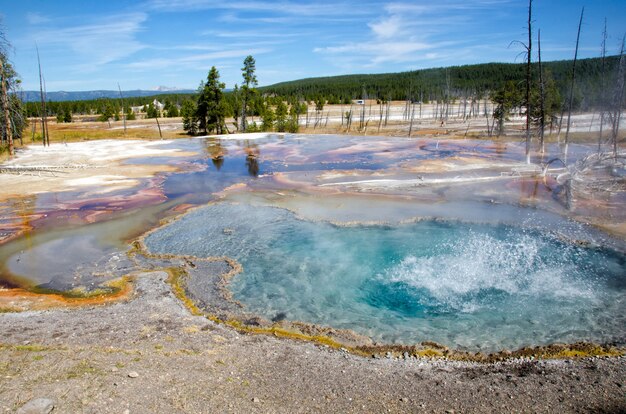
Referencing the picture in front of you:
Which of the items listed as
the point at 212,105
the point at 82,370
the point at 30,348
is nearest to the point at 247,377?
the point at 82,370

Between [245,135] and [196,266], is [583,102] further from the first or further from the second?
[196,266]

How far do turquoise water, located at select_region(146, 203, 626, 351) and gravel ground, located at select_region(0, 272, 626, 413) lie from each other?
1506 mm

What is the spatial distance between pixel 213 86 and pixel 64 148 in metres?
18.1

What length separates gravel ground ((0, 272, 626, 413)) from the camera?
21.5 ft

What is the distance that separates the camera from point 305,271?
13.2 meters

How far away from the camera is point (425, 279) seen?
1232 centimetres

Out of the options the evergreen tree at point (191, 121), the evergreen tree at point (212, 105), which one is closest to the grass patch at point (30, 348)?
the evergreen tree at point (212, 105)

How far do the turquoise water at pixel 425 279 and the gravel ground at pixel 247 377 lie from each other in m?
1.51

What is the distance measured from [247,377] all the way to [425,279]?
6.75 metres

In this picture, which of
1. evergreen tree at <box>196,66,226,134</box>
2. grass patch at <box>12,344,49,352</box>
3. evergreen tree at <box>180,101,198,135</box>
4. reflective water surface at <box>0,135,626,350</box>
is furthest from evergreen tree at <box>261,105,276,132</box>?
grass patch at <box>12,344,49,352</box>

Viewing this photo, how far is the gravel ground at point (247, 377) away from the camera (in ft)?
21.5

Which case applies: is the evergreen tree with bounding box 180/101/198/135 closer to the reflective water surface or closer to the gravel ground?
the reflective water surface

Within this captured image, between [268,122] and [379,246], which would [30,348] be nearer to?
[379,246]

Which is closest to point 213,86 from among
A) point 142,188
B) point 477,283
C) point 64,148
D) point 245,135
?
point 245,135
